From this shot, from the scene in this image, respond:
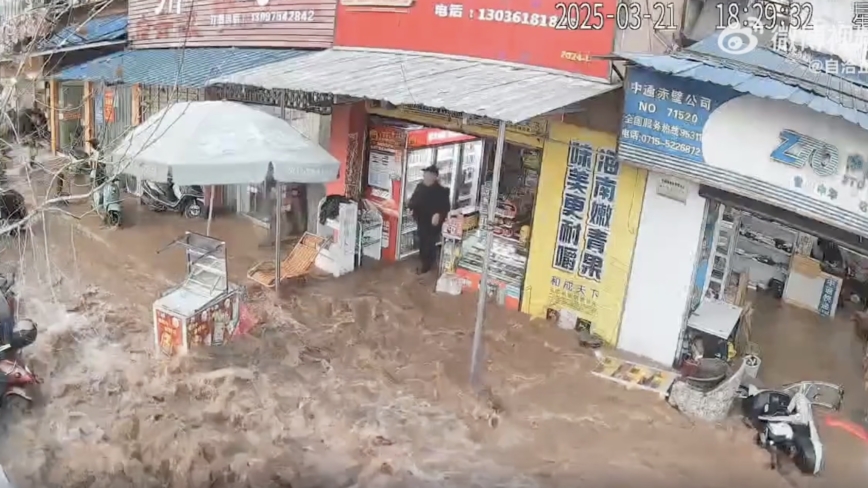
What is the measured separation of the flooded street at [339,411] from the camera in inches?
286

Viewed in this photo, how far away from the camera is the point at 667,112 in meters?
8.43

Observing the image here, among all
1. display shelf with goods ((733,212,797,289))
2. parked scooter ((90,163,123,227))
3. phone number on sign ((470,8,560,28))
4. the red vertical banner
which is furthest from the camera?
the red vertical banner

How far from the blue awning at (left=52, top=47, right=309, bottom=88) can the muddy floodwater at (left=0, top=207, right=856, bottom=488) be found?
4.33 metres

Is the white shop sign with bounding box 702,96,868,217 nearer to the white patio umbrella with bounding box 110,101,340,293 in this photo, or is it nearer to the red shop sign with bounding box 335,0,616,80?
the red shop sign with bounding box 335,0,616,80

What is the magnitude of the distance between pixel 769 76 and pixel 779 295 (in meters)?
5.55

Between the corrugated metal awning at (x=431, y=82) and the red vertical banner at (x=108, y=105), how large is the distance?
766 cm

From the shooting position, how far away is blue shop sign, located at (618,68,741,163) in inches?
318

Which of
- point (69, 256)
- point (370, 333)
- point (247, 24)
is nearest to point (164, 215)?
point (69, 256)

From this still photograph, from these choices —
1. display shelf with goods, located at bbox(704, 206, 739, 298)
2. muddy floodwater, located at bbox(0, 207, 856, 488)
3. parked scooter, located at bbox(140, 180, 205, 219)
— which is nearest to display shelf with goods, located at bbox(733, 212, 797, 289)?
display shelf with goods, located at bbox(704, 206, 739, 298)

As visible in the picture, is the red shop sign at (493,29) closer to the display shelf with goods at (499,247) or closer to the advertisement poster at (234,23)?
the advertisement poster at (234,23)

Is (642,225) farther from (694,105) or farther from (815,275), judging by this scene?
(815,275)
